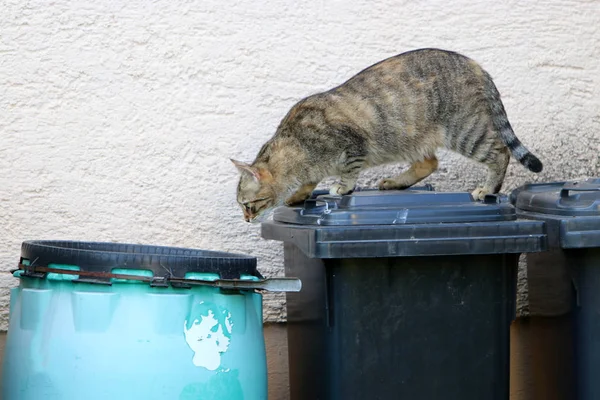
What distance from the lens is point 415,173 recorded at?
12.2 feet

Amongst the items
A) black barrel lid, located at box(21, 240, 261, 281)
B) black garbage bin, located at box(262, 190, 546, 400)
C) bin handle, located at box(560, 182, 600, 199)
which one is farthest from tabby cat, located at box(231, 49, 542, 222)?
black barrel lid, located at box(21, 240, 261, 281)

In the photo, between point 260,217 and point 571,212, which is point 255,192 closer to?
point 260,217

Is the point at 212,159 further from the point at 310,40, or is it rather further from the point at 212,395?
the point at 212,395

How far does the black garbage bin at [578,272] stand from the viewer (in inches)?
106

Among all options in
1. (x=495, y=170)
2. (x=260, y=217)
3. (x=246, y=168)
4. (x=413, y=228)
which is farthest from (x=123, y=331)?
(x=495, y=170)

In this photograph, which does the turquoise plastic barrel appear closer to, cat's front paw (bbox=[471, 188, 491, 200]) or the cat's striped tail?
cat's front paw (bbox=[471, 188, 491, 200])

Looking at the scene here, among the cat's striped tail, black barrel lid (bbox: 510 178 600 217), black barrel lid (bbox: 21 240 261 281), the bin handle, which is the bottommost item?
black barrel lid (bbox: 21 240 261 281)

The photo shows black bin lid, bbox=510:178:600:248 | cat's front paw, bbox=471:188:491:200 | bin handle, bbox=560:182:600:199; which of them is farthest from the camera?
cat's front paw, bbox=471:188:491:200

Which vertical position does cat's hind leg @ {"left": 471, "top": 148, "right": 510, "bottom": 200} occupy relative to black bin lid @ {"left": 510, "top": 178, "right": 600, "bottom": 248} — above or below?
above

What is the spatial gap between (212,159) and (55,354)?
4.66 ft

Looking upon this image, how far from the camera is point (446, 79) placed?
357 centimetres

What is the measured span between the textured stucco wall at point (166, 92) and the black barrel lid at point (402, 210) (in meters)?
0.85

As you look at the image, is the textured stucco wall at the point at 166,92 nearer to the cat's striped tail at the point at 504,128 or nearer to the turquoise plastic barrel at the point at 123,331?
the cat's striped tail at the point at 504,128

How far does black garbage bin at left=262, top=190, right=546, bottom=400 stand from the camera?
2.57 metres
